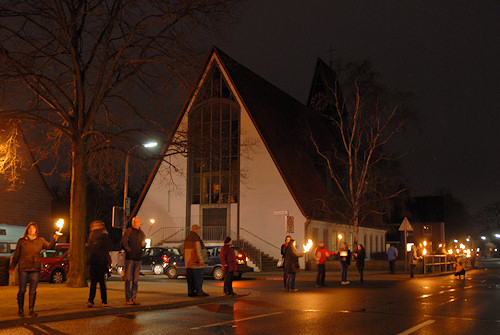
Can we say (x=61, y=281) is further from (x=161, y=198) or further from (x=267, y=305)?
(x=161, y=198)

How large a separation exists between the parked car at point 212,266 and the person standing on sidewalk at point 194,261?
34.4 feet

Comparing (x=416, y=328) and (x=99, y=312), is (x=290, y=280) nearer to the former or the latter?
(x=99, y=312)

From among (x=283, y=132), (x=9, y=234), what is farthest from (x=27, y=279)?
(x=283, y=132)

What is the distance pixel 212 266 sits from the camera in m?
27.0

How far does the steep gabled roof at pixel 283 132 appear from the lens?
38406mm

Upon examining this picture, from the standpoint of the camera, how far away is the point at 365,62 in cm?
3478

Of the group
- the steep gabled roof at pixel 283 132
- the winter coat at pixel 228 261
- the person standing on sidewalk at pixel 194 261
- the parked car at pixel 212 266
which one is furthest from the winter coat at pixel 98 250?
the steep gabled roof at pixel 283 132

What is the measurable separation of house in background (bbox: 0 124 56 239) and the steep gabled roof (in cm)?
714

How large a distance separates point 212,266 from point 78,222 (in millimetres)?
10262

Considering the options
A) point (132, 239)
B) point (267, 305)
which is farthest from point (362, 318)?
point (132, 239)

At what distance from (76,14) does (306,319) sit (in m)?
12.4

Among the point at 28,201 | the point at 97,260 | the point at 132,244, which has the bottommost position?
the point at 97,260

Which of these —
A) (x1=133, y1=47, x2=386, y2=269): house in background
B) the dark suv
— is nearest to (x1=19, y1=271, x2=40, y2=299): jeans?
the dark suv

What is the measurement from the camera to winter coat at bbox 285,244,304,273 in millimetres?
18547
